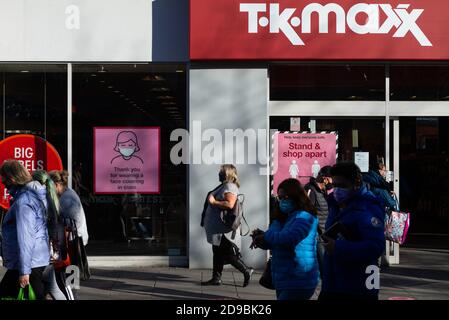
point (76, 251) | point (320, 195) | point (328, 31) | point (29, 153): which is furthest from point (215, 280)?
point (328, 31)

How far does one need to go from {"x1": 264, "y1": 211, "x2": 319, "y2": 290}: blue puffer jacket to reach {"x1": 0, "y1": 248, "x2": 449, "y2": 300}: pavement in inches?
135

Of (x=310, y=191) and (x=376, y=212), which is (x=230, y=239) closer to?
(x=310, y=191)

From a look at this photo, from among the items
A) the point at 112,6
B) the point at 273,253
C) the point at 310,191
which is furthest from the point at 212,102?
the point at 273,253

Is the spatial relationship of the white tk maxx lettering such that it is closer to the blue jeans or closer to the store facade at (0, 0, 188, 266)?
the store facade at (0, 0, 188, 266)

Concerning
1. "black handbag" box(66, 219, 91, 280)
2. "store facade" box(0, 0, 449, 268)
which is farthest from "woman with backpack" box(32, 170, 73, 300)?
"store facade" box(0, 0, 449, 268)

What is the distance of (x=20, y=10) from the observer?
12672 mm

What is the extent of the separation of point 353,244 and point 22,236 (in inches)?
127

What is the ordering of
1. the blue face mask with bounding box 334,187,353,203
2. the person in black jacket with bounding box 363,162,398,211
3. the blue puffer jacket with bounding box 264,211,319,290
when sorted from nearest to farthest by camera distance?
1. the blue face mask with bounding box 334,187,353,203
2. the blue puffer jacket with bounding box 264,211,319,290
3. the person in black jacket with bounding box 363,162,398,211

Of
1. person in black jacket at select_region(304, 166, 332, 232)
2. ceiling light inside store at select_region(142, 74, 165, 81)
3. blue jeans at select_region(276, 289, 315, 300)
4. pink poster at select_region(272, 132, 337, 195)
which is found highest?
ceiling light inside store at select_region(142, 74, 165, 81)

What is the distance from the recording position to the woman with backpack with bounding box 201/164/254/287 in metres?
10.8

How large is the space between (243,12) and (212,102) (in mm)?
1527

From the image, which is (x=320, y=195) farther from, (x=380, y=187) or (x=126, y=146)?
(x=126, y=146)

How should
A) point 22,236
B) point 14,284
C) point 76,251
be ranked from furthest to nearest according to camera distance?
point 76,251, point 14,284, point 22,236

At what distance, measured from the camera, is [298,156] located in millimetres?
12844
